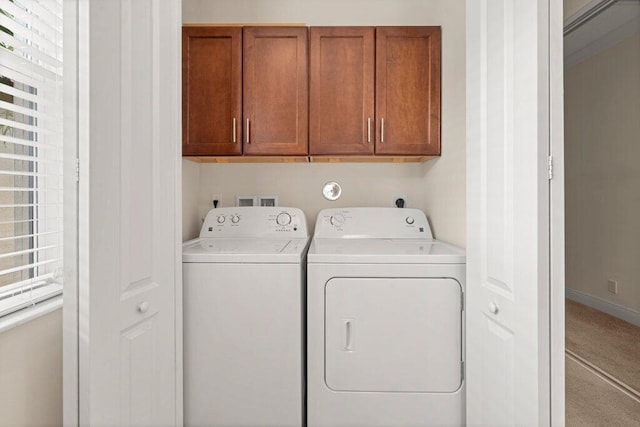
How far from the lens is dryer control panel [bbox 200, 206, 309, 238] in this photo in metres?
2.26

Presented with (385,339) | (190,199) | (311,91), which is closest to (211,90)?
(311,91)

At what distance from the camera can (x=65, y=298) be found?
97 centimetres

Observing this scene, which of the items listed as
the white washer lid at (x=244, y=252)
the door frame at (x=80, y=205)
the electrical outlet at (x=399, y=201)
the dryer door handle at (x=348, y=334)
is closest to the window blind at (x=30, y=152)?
the door frame at (x=80, y=205)

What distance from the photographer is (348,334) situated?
1.60m

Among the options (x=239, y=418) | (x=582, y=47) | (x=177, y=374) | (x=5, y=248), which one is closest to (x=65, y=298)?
(x=5, y=248)

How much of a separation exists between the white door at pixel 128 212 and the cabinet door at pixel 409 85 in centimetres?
116

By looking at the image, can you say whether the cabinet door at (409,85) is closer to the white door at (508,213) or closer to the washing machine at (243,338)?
the white door at (508,213)

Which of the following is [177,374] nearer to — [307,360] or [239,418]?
[239,418]

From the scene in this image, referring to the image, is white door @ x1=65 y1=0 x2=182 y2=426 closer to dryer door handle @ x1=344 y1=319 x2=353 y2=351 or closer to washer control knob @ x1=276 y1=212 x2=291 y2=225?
dryer door handle @ x1=344 y1=319 x2=353 y2=351

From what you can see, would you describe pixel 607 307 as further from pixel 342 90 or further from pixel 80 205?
pixel 342 90

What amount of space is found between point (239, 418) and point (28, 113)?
4.85 ft

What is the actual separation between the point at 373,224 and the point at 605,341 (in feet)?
4.59

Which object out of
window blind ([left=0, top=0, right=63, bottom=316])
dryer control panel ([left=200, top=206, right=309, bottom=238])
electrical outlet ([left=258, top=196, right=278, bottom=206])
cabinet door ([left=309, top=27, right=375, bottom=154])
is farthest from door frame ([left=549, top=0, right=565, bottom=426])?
electrical outlet ([left=258, top=196, right=278, bottom=206])

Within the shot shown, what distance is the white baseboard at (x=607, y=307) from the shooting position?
94 cm
